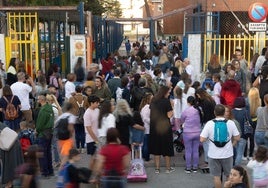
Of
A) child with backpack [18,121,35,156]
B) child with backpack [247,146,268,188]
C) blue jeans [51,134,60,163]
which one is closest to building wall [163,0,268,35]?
blue jeans [51,134,60,163]

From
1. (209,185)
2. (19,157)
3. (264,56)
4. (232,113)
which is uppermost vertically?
(264,56)

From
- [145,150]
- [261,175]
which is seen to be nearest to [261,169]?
[261,175]

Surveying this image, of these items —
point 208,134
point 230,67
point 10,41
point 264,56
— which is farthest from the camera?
point 10,41

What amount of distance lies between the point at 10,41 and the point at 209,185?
11.0 m

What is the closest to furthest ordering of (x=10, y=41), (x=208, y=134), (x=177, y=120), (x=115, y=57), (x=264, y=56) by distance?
(x=208, y=134)
(x=177, y=120)
(x=264, y=56)
(x=10, y=41)
(x=115, y=57)

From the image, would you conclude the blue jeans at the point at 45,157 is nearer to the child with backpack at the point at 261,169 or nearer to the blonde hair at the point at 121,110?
the blonde hair at the point at 121,110

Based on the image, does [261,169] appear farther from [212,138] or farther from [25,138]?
[25,138]

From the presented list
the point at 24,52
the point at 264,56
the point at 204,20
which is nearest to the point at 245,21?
the point at 204,20

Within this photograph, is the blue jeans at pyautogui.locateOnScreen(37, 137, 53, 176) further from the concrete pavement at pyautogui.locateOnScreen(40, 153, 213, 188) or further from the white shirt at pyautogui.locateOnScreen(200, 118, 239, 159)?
the white shirt at pyautogui.locateOnScreen(200, 118, 239, 159)

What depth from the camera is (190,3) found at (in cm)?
2595

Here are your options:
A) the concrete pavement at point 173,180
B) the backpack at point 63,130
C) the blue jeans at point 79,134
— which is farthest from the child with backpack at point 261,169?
the blue jeans at point 79,134

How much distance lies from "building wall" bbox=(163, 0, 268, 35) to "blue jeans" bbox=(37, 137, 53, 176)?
13.6m

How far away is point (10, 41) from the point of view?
1809 cm

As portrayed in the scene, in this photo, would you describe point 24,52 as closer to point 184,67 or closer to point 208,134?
point 184,67
